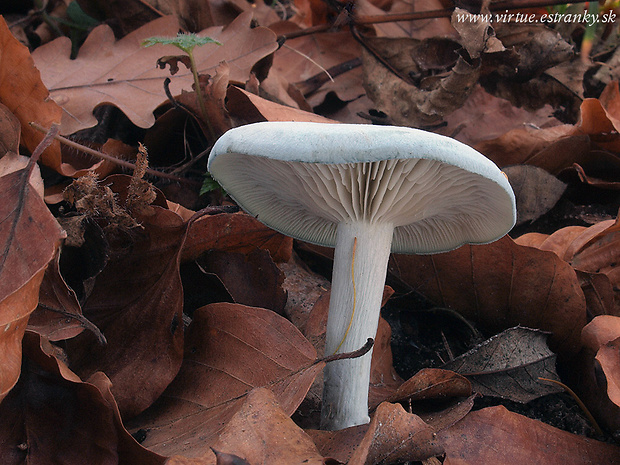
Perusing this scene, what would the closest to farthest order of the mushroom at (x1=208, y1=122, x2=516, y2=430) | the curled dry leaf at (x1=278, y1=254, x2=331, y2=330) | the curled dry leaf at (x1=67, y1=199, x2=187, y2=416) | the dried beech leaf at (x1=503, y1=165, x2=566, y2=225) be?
the mushroom at (x1=208, y1=122, x2=516, y2=430)
the curled dry leaf at (x1=67, y1=199, x2=187, y2=416)
the curled dry leaf at (x1=278, y1=254, x2=331, y2=330)
the dried beech leaf at (x1=503, y1=165, x2=566, y2=225)

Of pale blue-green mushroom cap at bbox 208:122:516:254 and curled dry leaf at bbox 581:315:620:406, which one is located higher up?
pale blue-green mushroom cap at bbox 208:122:516:254

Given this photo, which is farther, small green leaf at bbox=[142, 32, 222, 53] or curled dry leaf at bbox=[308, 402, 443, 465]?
small green leaf at bbox=[142, 32, 222, 53]

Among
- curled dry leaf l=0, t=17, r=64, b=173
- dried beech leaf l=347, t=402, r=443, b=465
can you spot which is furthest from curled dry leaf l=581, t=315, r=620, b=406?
curled dry leaf l=0, t=17, r=64, b=173

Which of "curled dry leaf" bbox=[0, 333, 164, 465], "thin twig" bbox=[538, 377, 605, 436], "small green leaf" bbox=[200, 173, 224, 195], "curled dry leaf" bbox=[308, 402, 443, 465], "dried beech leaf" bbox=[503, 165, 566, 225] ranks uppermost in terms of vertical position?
"small green leaf" bbox=[200, 173, 224, 195]

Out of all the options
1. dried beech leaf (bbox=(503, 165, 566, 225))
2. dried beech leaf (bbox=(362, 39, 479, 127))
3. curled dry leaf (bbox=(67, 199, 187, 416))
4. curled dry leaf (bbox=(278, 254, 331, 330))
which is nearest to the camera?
curled dry leaf (bbox=(67, 199, 187, 416))

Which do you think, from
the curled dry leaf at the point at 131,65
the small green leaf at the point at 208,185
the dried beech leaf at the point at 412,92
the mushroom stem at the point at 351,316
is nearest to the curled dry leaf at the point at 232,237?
the small green leaf at the point at 208,185

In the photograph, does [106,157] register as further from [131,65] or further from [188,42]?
[131,65]

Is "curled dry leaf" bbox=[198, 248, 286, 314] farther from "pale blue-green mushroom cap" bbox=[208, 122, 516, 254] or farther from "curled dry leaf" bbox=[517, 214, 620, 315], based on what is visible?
"curled dry leaf" bbox=[517, 214, 620, 315]

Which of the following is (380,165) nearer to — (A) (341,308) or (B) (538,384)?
(A) (341,308)
